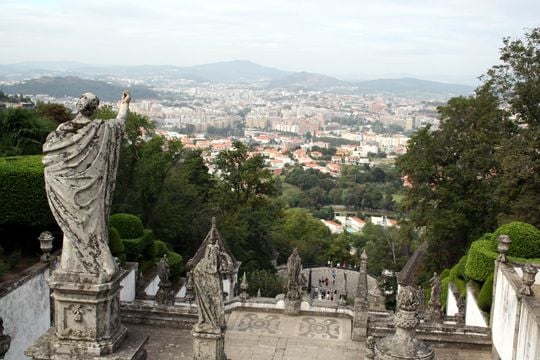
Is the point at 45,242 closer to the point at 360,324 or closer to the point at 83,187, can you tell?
the point at 360,324

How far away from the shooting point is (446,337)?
45.1 feet

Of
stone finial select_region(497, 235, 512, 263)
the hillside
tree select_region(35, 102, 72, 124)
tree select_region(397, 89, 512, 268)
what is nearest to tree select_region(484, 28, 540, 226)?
tree select_region(397, 89, 512, 268)

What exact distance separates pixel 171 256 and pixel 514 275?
1396cm

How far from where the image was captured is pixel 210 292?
26.1ft

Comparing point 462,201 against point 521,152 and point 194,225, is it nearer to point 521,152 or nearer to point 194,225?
point 521,152

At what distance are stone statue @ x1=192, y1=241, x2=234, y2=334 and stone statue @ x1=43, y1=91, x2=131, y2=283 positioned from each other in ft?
5.42

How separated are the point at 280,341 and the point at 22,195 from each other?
7.92 m

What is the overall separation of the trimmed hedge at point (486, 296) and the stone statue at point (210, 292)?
31.8 feet

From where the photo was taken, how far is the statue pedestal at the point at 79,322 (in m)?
6.47

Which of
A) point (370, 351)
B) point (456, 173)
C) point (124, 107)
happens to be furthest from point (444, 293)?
point (124, 107)

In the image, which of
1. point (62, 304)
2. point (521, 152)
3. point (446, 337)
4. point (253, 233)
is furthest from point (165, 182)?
point (62, 304)

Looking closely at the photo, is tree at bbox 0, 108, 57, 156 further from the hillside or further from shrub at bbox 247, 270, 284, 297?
the hillside

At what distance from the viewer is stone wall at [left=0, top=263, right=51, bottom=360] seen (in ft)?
39.7

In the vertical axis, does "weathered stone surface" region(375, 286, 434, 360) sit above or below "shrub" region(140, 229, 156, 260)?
above
